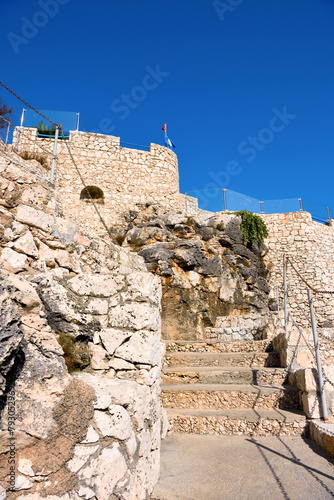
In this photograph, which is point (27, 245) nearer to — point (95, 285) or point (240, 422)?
point (95, 285)

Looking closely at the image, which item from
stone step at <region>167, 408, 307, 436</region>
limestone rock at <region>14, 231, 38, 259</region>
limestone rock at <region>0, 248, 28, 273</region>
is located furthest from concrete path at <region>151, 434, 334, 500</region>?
limestone rock at <region>14, 231, 38, 259</region>

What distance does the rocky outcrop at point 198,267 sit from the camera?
9398 millimetres

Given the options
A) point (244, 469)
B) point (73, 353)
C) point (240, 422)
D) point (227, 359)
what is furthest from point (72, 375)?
point (227, 359)

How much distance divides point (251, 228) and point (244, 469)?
1105 centimetres

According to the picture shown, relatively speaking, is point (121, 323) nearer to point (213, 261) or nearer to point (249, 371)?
point (249, 371)

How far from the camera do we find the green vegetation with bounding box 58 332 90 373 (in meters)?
2.44

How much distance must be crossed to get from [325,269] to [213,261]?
811 cm

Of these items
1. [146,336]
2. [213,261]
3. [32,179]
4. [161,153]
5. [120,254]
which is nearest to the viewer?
[146,336]

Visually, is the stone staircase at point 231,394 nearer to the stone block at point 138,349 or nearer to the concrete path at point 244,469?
the concrete path at point 244,469

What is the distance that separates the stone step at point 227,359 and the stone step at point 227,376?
383 mm

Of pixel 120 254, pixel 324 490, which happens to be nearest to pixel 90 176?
pixel 120 254

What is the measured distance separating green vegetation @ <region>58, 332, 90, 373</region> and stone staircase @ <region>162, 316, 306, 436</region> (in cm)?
281

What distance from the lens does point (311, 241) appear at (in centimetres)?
1627

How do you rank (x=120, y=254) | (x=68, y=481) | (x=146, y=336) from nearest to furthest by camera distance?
(x=68, y=481)
(x=146, y=336)
(x=120, y=254)
